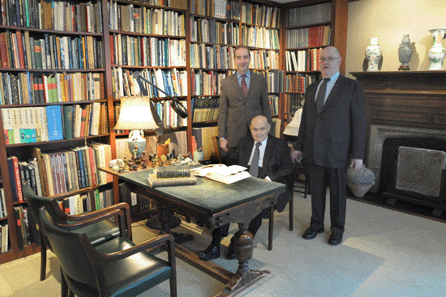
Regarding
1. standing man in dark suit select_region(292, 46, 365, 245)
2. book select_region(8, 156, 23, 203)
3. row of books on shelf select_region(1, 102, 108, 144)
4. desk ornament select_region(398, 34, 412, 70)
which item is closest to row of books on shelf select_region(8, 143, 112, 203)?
book select_region(8, 156, 23, 203)

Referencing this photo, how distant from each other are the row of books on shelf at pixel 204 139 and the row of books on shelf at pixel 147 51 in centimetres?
77

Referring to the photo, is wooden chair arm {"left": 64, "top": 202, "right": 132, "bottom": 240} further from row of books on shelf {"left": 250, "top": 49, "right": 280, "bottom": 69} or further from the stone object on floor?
row of books on shelf {"left": 250, "top": 49, "right": 280, "bottom": 69}

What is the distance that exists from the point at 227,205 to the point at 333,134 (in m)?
1.43

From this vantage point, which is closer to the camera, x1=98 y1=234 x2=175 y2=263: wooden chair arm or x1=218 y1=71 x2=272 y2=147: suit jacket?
x1=98 y1=234 x2=175 y2=263: wooden chair arm

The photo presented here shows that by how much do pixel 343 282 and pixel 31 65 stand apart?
2.92m

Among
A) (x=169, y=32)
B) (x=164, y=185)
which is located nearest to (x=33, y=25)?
(x=169, y=32)

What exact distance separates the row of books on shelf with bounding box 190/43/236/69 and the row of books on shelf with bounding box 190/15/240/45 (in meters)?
0.07

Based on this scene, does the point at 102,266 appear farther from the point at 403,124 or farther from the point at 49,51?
the point at 403,124

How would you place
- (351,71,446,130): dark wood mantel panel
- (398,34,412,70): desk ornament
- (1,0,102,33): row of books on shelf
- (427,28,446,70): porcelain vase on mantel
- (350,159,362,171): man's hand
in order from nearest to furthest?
1. (1,0,102,33): row of books on shelf
2. (350,159,362,171): man's hand
3. (427,28,446,70): porcelain vase on mantel
4. (351,71,446,130): dark wood mantel panel
5. (398,34,412,70): desk ornament

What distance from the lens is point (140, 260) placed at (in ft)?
6.21

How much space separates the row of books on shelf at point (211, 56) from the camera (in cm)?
396

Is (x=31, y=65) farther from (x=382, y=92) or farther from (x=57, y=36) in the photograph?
(x=382, y=92)

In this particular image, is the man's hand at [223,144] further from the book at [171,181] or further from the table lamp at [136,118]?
the book at [171,181]

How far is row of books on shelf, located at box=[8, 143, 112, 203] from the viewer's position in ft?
9.39
